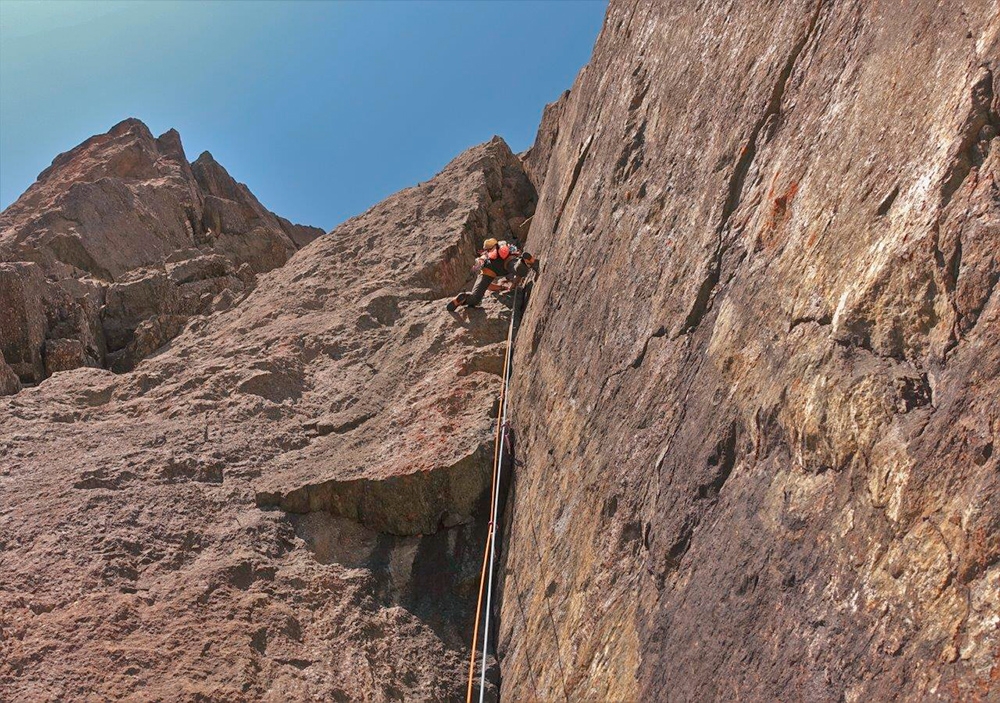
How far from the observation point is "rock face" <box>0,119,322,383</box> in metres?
11.8

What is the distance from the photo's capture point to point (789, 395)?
3.64 meters

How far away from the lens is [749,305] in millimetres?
4211

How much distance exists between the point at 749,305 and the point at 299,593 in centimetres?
450

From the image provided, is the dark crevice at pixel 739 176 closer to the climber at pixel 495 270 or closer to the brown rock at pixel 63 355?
the climber at pixel 495 270

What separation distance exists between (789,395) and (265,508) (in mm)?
5512

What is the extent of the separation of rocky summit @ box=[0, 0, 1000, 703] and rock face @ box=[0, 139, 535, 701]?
34 mm

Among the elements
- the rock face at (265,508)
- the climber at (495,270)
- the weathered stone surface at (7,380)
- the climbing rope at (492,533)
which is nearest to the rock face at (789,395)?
the climbing rope at (492,533)

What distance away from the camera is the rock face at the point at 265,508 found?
250 inches

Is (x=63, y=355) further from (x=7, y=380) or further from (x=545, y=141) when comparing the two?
(x=545, y=141)

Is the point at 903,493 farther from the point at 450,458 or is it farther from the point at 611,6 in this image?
the point at 611,6

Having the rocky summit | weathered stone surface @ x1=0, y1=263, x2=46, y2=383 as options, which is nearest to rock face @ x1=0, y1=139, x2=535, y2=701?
the rocky summit

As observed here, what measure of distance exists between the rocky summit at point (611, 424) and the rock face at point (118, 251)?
4.5 inches

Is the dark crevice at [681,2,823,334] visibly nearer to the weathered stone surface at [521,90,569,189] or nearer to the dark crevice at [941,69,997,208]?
the dark crevice at [941,69,997,208]

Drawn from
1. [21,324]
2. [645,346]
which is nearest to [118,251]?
[21,324]
